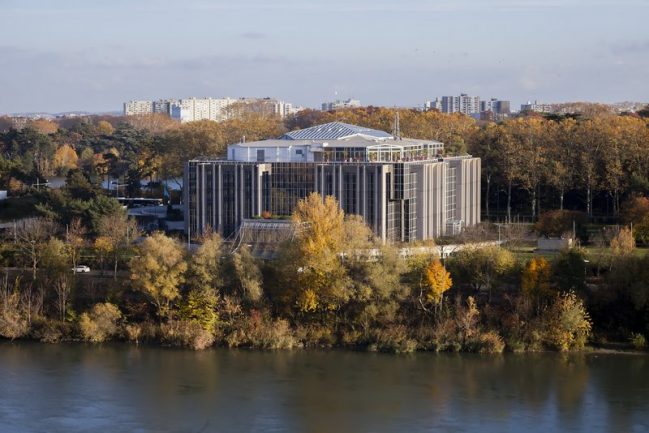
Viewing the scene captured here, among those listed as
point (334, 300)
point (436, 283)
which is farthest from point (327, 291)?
point (436, 283)

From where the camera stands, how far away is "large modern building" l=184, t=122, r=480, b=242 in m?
21.4

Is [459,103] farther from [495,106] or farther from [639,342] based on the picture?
[639,342]

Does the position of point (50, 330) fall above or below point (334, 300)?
below

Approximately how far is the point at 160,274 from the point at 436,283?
427 centimetres

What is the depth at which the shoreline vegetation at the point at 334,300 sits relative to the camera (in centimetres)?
1675

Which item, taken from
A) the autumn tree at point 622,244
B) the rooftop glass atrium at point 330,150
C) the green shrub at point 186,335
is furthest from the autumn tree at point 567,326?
the rooftop glass atrium at point 330,150

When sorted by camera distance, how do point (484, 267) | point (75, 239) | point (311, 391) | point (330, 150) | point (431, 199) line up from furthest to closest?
point (330, 150) < point (431, 199) < point (75, 239) < point (484, 267) < point (311, 391)

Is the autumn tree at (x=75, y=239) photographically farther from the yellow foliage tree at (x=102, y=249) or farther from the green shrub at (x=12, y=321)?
the green shrub at (x=12, y=321)

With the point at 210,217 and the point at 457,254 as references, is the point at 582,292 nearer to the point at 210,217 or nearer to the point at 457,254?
the point at 457,254

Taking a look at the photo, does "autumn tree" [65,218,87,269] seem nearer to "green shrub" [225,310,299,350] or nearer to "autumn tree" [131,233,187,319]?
"autumn tree" [131,233,187,319]

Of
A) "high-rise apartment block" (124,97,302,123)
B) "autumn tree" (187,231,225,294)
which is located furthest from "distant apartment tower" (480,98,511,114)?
"autumn tree" (187,231,225,294)

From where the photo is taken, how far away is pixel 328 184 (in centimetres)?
2172

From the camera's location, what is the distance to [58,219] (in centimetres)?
2266

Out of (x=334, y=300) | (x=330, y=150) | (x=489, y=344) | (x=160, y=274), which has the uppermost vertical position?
(x=330, y=150)
